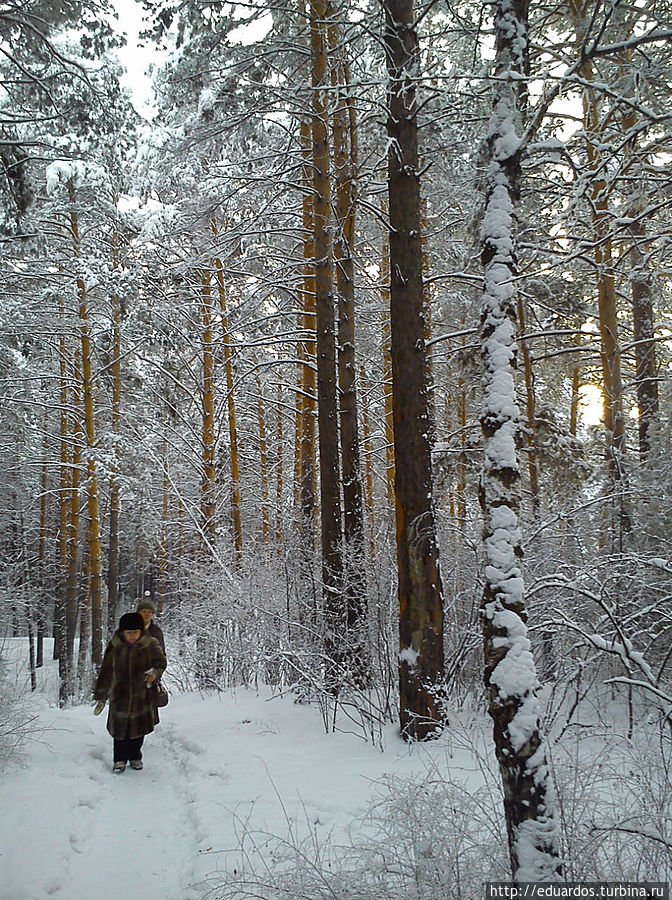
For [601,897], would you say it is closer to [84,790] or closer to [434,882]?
[434,882]

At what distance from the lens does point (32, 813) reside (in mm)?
4535

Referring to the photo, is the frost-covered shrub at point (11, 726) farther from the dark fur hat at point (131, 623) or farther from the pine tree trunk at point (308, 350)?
the pine tree trunk at point (308, 350)

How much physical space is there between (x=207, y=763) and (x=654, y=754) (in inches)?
153

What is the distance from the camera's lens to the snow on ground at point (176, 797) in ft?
12.6

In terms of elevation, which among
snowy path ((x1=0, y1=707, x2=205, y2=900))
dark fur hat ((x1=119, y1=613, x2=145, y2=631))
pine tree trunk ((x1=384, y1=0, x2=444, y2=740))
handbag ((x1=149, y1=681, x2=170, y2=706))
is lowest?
snowy path ((x1=0, y1=707, x2=205, y2=900))

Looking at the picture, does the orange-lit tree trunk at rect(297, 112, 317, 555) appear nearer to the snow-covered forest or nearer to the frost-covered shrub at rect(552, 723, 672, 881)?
the snow-covered forest

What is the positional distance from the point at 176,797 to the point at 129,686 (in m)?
1.44

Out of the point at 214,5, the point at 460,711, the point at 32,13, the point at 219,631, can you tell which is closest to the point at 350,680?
the point at 460,711

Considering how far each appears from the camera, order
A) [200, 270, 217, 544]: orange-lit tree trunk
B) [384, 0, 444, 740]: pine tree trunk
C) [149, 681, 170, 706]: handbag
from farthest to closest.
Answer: [200, 270, 217, 544]: orange-lit tree trunk
[149, 681, 170, 706]: handbag
[384, 0, 444, 740]: pine tree trunk

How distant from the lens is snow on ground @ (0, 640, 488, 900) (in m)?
3.86

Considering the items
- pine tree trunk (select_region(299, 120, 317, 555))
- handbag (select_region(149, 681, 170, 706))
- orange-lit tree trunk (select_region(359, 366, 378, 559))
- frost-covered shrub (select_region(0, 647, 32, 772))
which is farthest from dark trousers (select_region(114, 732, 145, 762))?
orange-lit tree trunk (select_region(359, 366, 378, 559))

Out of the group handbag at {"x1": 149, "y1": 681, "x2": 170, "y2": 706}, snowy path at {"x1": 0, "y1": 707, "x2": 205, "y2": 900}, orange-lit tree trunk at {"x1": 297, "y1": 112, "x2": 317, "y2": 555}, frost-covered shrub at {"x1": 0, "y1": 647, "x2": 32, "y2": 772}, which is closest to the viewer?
snowy path at {"x1": 0, "y1": 707, "x2": 205, "y2": 900}

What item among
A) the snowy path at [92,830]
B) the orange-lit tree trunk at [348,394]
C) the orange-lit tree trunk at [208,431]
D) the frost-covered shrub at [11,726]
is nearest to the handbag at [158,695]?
the snowy path at [92,830]

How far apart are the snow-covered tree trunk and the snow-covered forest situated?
1 centimetres
